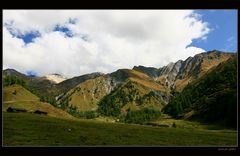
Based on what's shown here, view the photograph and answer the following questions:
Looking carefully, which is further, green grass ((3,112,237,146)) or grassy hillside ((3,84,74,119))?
grassy hillside ((3,84,74,119))

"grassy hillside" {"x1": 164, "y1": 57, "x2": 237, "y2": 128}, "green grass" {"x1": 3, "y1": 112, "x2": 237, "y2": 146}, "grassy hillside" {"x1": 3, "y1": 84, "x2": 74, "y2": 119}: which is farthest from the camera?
"grassy hillside" {"x1": 164, "y1": 57, "x2": 237, "y2": 128}

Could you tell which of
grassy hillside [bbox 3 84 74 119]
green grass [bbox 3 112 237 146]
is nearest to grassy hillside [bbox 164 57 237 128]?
grassy hillside [bbox 3 84 74 119]

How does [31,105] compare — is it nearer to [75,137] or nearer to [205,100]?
[205,100]

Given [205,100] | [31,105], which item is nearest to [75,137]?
[31,105]

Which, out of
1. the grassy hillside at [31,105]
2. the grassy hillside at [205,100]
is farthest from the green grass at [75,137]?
the grassy hillside at [205,100]

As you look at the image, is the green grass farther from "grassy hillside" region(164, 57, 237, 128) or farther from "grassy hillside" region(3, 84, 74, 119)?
"grassy hillside" region(164, 57, 237, 128)

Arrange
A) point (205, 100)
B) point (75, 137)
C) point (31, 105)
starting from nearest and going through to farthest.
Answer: point (75, 137), point (31, 105), point (205, 100)

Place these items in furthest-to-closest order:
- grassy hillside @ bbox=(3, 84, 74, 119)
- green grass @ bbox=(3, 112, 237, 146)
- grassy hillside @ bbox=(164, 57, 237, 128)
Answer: grassy hillside @ bbox=(164, 57, 237, 128) < grassy hillside @ bbox=(3, 84, 74, 119) < green grass @ bbox=(3, 112, 237, 146)
